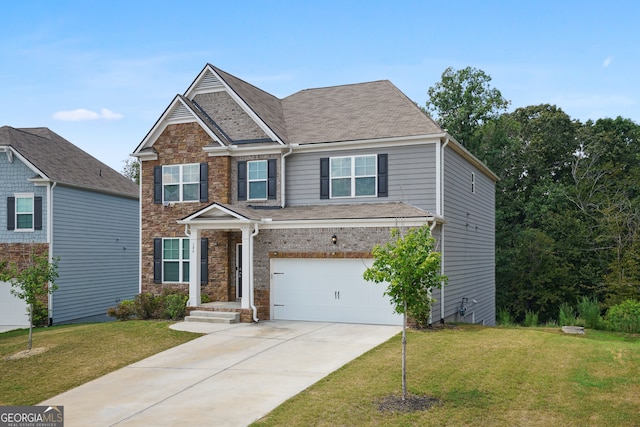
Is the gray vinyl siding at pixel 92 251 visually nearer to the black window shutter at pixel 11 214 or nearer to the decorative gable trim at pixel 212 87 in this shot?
the black window shutter at pixel 11 214

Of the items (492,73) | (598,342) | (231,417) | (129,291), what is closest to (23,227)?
(129,291)

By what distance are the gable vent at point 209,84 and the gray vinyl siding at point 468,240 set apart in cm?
870

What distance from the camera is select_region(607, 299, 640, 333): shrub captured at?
16812mm

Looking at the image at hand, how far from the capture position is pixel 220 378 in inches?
438

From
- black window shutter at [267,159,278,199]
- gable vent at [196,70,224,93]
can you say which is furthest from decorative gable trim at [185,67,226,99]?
black window shutter at [267,159,278,199]

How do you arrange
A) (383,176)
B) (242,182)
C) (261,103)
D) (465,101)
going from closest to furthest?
(383,176) → (242,182) → (261,103) → (465,101)

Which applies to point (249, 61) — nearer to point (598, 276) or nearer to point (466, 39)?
point (466, 39)

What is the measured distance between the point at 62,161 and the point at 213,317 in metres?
11.9

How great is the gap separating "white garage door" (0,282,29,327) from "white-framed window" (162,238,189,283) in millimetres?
6782

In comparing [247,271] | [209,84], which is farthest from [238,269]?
[209,84]

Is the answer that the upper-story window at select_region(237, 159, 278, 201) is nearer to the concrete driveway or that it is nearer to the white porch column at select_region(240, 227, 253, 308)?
the white porch column at select_region(240, 227, 253, 308)

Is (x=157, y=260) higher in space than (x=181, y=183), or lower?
lower

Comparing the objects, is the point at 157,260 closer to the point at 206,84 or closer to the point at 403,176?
the point at 206,84

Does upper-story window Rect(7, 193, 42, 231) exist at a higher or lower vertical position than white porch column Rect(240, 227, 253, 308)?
higher
